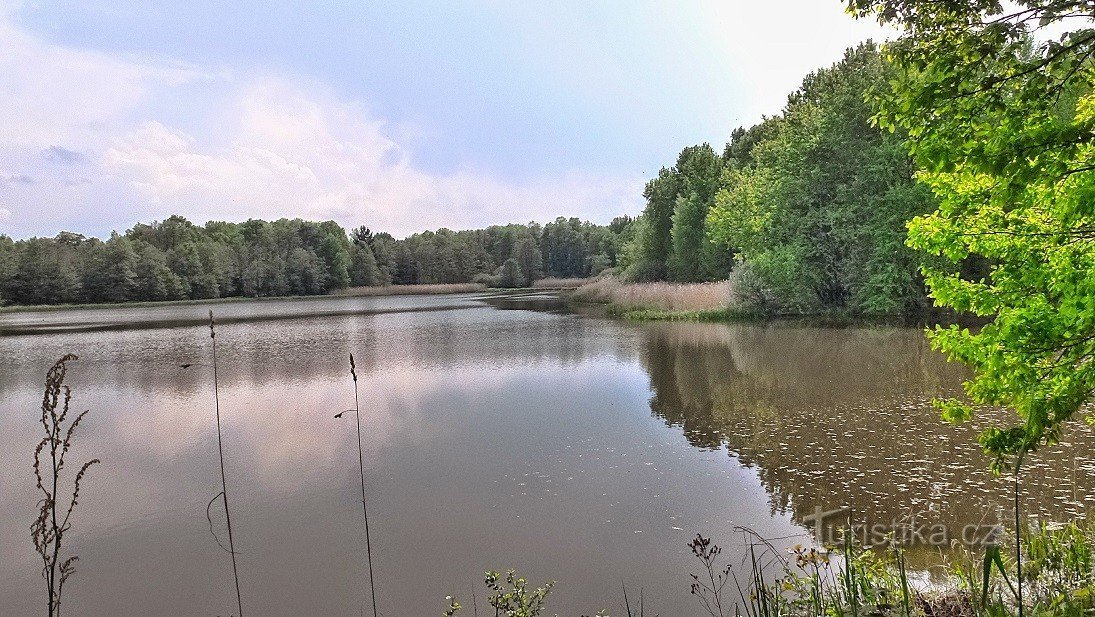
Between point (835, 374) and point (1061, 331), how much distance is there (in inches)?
347

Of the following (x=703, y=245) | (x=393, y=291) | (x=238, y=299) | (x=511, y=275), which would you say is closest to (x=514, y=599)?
(x=703, y=245)

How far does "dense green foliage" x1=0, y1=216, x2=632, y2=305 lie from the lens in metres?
62.4

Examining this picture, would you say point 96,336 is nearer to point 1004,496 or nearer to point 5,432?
point 5,432

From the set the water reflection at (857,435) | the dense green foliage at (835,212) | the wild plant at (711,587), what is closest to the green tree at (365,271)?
the dense green foliage at (835,212)

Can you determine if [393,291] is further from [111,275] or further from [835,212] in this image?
[835,212]

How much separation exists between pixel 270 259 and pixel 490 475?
254ft

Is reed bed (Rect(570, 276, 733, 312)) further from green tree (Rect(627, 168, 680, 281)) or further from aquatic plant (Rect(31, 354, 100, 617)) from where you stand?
aquatic plant (Rect(31, 354, 100, 617))

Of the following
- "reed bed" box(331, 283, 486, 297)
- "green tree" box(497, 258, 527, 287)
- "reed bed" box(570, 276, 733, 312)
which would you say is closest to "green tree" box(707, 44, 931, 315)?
"reed bed" box(570, 276, 733, 312)

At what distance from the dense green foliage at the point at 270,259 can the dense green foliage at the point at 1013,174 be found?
6652cm

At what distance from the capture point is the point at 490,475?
710cm

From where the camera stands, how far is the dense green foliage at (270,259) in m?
62.4

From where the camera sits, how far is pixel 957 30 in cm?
380

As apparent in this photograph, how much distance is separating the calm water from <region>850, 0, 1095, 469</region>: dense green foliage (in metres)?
1.87

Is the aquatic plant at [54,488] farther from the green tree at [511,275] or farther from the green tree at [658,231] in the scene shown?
the green tree at [511,275]
